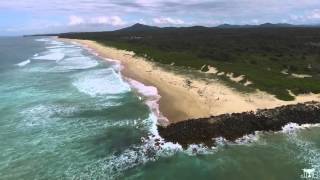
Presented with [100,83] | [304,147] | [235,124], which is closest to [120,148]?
[235,124]

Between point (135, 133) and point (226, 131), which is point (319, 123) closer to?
point (226, 131)

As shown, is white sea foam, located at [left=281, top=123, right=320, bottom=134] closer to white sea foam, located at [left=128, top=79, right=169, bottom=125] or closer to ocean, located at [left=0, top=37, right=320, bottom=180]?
ocean, located at [left=0, top=37, right=320, bottom=180]

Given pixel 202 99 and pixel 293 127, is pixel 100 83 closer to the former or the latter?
pixel 202 99

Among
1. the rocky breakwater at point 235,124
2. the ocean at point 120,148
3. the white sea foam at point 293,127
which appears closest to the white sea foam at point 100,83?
the ocean at point 120,148

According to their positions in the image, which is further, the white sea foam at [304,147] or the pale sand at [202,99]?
the pale sand at [202,99]

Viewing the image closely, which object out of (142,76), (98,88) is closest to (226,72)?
(142,76)

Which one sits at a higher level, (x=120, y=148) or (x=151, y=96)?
(x=151, y=96)

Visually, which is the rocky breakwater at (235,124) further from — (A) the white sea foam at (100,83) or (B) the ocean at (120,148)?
(A) the white sea foam at (100,83)
